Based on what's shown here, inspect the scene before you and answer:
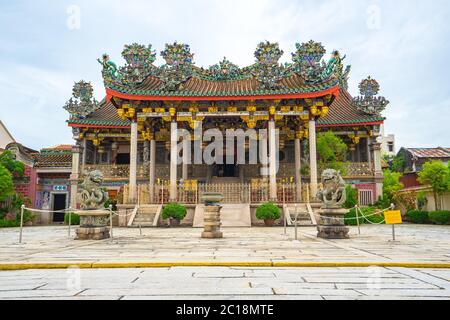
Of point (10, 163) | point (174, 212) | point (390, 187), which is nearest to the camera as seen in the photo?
point (174, 212)

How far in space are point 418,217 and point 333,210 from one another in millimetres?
13730

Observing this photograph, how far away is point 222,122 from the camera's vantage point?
19.9 m

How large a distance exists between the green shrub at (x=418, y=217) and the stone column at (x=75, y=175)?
21.5 m

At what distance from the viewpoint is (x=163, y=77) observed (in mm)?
16625

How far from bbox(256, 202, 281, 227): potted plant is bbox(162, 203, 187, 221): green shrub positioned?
140 inches

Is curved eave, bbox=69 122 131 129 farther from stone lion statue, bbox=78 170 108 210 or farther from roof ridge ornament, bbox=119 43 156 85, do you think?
stone lion statue, bbox=78 170 108 210

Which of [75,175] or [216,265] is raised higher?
[75,175]

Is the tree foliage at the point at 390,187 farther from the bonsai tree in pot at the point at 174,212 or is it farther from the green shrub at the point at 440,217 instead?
the bonsai tree in pot at the point at 174,212

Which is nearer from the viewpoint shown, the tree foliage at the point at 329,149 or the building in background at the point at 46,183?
the tree foliage at the point at 329,149

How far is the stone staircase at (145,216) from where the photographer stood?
48.8ft

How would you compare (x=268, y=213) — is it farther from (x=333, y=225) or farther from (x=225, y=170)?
(x=225, y=170)

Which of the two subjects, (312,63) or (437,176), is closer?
(312,63)

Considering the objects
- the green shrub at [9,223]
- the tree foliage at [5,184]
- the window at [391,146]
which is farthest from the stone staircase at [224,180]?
the window at [391,146]

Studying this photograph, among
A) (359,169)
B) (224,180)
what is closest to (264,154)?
(224,180)
